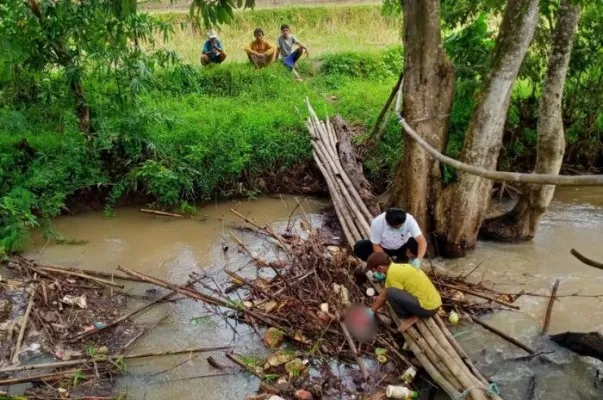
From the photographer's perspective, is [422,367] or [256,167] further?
[256,167]

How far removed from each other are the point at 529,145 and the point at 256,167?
14.0ft

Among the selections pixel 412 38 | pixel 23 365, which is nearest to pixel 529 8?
pixel 412 38

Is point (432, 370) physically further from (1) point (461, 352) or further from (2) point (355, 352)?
(2) point (355, 352)

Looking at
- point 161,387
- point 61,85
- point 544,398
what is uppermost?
point 61,85

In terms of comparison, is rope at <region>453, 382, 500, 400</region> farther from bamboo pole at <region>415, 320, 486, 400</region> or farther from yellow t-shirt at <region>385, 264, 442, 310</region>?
yellow t-shirt at <region>385, 264, 442, 310</region>

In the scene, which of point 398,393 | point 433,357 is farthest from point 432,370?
point 398,393

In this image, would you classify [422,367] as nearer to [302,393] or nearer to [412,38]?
[302,393]

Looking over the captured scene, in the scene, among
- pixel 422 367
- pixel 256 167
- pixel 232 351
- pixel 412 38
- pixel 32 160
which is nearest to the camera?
pixel 422 367

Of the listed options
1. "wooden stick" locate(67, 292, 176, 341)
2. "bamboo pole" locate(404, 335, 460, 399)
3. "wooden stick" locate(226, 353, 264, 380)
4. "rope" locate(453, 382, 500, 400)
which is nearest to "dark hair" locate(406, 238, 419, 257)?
"bamboo pole" locate(404, 335, 460, 399)

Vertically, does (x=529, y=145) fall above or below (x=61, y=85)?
below

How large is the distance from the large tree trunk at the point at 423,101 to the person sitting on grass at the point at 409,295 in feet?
6.68

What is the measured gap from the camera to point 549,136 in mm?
6543

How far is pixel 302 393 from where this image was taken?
452cm

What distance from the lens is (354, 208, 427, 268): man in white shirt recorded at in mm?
5312
